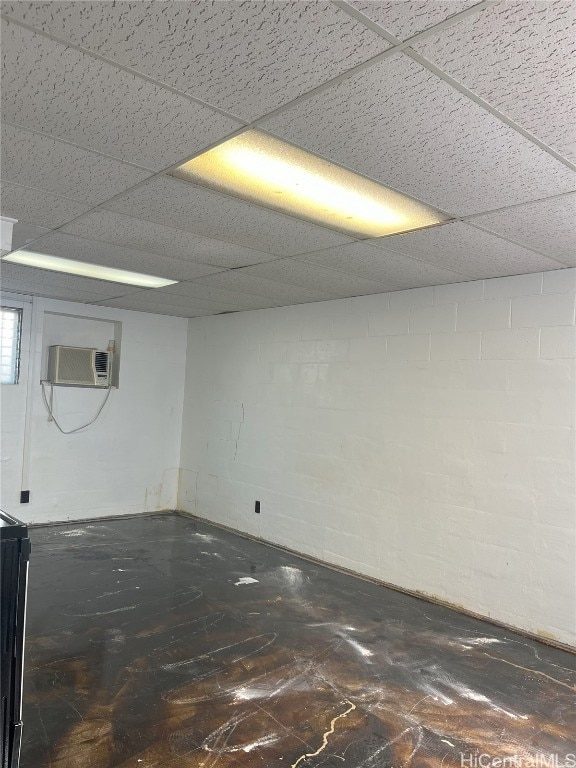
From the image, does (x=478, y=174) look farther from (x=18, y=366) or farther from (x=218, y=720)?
(x=18, y=366)

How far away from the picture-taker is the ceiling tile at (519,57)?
1.29m

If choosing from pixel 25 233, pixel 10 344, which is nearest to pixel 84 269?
pixel 25 233

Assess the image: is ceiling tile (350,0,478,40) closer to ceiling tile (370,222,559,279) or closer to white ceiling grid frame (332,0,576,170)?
white ceiling grid frame (332,0,576,170)

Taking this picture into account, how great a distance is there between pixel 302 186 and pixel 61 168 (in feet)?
3.35

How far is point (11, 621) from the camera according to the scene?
1414 mm

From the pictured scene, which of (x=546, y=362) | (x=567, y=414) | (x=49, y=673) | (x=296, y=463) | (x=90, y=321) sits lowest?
(x=49, y=673)

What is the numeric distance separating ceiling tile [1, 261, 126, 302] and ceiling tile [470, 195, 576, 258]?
3270 millimetres

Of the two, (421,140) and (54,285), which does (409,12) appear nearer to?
(421,140)

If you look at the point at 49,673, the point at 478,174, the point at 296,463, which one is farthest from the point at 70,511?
the point at 478,174

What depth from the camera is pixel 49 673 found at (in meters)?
2.67

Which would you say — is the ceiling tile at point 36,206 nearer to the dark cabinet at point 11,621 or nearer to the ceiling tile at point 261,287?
the ceiling tile at point 261,287

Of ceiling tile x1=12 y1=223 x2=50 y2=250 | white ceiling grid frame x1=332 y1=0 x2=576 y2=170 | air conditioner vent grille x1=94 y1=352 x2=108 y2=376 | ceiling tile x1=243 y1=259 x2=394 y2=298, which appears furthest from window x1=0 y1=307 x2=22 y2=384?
white ceiling grid frame x1=332 y1=0 x2=576 y2=170

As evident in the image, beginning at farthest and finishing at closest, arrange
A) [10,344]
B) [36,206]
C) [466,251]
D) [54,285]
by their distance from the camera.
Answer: [10,344]
[54,285]
[466,251]
[36,206]

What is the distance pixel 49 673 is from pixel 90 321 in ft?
13.4
